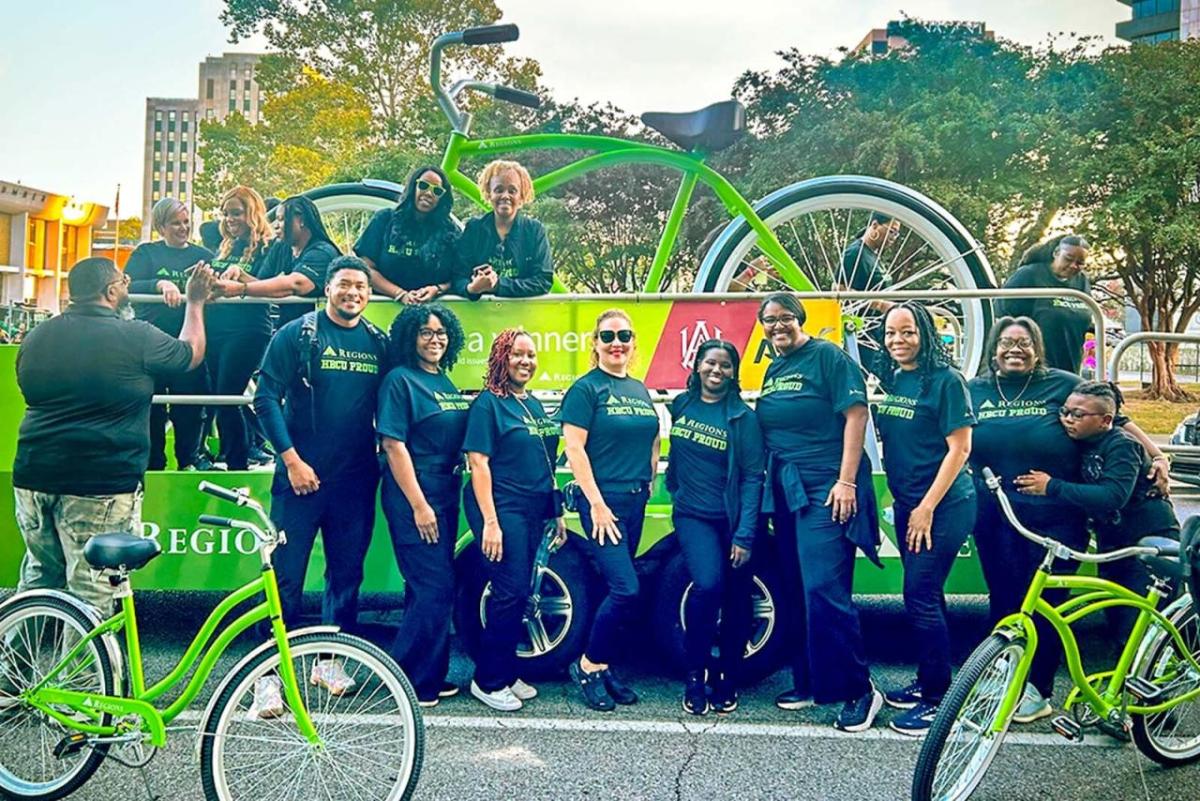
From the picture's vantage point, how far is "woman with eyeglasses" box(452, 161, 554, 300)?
16.0ft

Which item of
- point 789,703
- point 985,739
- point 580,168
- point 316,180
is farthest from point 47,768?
point 316,180

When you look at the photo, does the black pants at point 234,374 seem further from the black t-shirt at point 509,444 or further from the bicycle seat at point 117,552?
the bicycle seat at point 117,552

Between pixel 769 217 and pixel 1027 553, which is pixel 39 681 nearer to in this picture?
pixel 1027 553

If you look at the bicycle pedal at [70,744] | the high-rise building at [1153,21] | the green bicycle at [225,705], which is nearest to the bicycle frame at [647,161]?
the green bicycle at [225,705]

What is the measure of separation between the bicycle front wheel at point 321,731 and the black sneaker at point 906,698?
2.37m

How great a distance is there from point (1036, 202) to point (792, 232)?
602 inches

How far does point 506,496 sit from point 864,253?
9.02ft

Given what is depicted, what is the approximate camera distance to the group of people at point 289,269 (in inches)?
190

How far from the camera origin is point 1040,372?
4.40m

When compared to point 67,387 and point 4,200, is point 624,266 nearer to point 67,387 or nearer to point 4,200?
point 67,387

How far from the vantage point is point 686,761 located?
150 inches

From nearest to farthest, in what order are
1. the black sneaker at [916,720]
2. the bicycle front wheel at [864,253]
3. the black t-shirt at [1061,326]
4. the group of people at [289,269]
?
1. the black sneaker at [916,720]
2. the group of people at [289,269]
3. the black t-shirt at [1061,326]
4. the bicycle front wheel at [864,253]

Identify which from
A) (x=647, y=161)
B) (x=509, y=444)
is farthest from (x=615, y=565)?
(x=647, y=161)

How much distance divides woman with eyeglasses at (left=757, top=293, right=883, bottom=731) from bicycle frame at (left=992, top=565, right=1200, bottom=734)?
804mm
